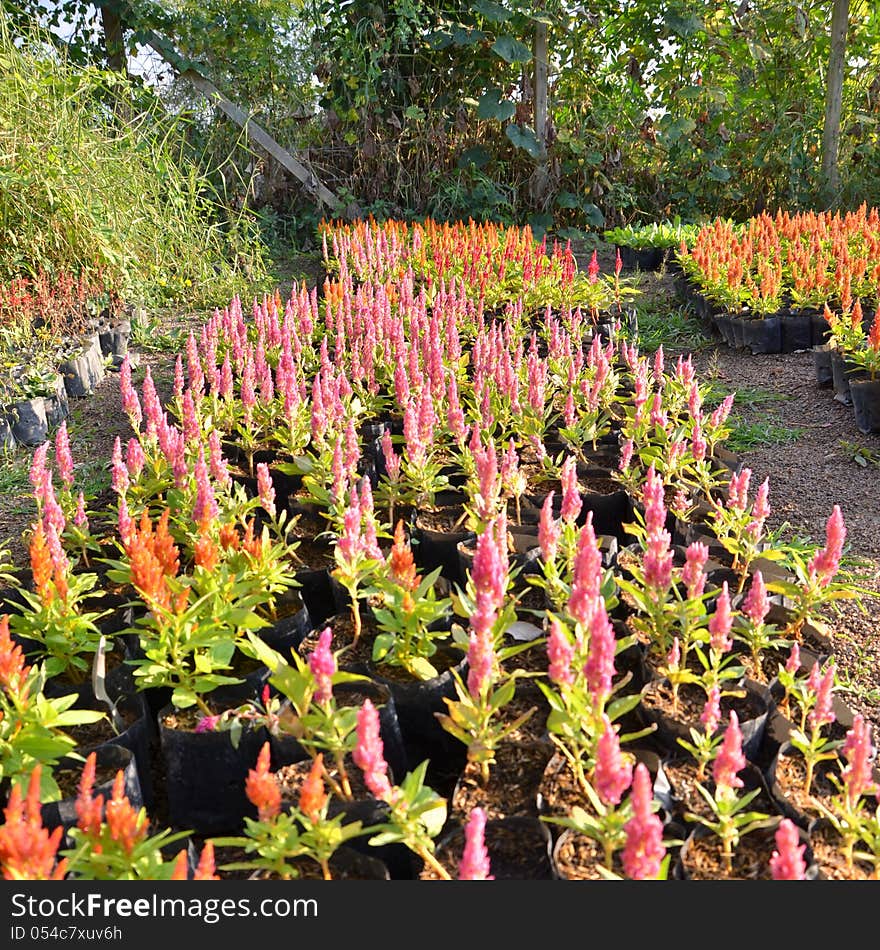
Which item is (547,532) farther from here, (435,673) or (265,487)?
(265,487)

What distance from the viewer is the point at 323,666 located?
1612 millimetres

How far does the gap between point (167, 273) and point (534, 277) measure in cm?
333

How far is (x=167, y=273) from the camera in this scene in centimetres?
735

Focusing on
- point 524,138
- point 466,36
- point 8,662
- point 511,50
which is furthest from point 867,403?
point 466,36

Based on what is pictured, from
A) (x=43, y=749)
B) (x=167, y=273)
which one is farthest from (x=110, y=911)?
(x=167, y=273)

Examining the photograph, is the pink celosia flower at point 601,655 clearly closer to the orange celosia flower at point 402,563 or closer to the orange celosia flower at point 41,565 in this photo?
the orange celosia flower at point 402,563

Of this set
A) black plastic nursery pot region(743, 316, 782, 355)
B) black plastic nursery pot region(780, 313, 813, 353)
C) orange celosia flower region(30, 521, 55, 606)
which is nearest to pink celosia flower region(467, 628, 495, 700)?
orange celosia flower region(30, 521, 55, 606)

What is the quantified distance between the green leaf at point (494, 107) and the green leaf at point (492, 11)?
84 centimetres

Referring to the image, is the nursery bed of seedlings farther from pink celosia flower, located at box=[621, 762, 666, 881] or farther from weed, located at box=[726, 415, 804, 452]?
weed, located at box=[726, 415, 804, 452]

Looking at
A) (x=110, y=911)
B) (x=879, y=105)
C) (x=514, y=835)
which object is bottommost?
(x=514, y=835)

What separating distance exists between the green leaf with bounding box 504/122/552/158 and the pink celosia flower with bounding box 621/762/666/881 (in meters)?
9.89

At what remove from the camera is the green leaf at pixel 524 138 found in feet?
33.4

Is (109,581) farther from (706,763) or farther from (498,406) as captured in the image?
(706,763)

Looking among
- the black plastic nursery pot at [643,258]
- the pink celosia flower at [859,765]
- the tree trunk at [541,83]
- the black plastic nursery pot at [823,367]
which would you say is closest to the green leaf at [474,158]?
the tree trunk at [541,83]
